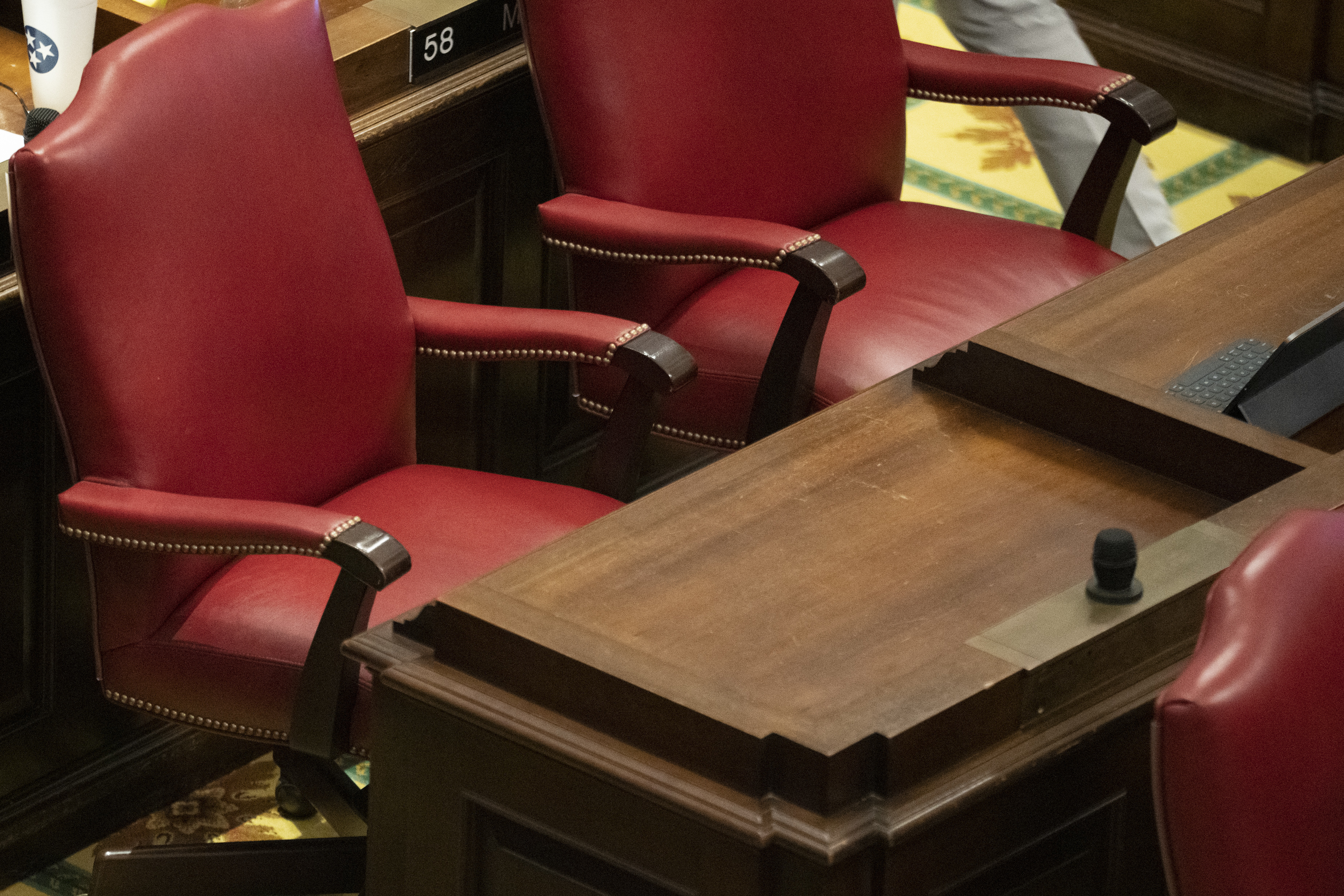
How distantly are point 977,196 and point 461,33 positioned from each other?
5.78 ft

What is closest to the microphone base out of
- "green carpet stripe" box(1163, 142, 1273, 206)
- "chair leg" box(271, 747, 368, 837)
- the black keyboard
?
the black keyboard

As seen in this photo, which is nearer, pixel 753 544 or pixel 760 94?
pixel 753 544

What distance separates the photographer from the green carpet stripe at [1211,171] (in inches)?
174

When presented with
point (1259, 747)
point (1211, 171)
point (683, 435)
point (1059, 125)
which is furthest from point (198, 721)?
point (1211, 171)

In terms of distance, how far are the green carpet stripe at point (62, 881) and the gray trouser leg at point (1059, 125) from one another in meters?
1.78

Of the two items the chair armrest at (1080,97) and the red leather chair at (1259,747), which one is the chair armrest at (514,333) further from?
the red leather chair at (1259,747)

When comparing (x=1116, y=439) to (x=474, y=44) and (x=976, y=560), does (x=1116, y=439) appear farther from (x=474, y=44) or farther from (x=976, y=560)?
(x=474, y=44)

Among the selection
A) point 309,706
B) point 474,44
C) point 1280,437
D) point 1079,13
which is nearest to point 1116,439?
point 1280,437

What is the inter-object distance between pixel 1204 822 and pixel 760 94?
169 cm

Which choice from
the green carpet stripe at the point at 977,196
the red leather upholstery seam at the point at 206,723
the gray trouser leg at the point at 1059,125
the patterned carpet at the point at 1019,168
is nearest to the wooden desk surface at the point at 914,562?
the red leather upholstery seam at the point at 206,723

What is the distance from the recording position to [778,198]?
2.91m

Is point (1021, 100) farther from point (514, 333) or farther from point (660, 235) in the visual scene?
point (514, 333)

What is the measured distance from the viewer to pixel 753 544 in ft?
6.16

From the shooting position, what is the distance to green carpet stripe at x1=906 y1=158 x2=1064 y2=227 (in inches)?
169
